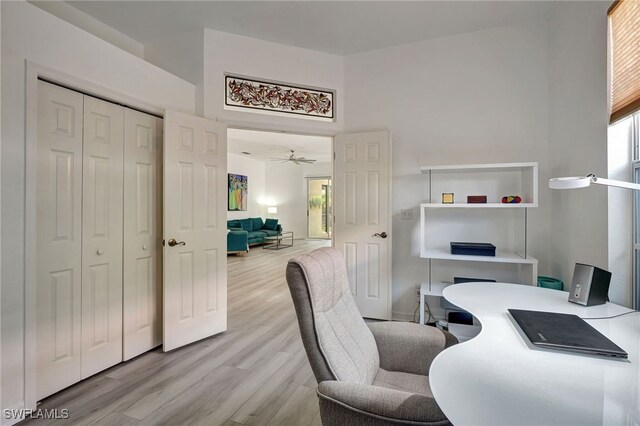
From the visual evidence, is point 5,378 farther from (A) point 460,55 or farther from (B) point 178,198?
(A) point 460,55

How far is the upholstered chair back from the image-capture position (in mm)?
1089

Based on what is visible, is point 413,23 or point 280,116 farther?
point 280,116

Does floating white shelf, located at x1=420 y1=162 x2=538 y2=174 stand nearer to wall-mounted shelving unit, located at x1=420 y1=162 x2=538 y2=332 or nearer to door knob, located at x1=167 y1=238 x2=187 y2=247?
wall-mounted shelving unit, located at x1=420 y1=162 x2=538 y2=332

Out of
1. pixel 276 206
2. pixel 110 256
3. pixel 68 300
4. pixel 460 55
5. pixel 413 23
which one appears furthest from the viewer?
pixel 276 206

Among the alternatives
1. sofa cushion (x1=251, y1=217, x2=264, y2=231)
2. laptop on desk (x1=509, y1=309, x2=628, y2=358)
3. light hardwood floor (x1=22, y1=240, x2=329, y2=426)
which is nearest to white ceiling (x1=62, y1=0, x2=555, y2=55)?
laptop on desk (x1=509, y1=309, x2=628, y2=358)

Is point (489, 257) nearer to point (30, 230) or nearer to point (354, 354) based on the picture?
point (354, 354)

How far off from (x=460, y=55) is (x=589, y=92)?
1.35 meters

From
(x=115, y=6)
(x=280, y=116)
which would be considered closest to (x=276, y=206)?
(x=280, y=116)

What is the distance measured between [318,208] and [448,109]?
769 cm

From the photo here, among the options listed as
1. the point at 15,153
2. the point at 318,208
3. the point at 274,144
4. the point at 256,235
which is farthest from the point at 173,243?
the point at 318,208

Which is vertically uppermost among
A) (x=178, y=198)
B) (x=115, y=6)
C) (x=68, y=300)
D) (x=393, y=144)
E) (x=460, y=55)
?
(x=115, y=6)

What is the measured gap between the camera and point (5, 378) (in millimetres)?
1647

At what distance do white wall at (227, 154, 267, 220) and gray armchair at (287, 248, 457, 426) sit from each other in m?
7.50

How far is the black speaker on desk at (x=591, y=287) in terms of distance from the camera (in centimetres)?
142
